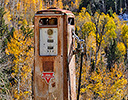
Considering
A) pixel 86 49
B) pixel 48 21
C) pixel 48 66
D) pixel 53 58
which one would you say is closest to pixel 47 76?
pixel 48 66

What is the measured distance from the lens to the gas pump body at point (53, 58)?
2730 millimetres

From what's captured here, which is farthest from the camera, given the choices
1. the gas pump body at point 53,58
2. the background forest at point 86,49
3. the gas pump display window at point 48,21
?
the background forest at point 86,49

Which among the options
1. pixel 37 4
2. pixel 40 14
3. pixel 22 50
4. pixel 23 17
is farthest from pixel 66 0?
pixel 40 14

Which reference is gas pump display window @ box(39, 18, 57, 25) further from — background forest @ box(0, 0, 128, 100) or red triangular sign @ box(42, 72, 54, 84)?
red triangular sign @ box(42, 72, 54, 84)

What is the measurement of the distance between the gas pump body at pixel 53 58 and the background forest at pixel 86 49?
1.48 ft

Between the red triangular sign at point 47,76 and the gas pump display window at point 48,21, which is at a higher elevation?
the gas pump display window at point 48,21

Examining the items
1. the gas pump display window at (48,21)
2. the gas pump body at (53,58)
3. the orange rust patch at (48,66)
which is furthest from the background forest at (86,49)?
the orange rust patch at (48,66)

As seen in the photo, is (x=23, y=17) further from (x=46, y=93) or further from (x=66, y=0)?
(x=46, y=93)

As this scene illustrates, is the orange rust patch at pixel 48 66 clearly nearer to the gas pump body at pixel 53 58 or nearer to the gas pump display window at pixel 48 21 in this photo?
the gas pump body at pixel 53 58

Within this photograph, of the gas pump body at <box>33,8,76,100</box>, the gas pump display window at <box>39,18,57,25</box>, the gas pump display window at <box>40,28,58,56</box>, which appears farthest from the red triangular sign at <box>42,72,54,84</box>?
the gas pump display window at <box>39,18,57,25</box>

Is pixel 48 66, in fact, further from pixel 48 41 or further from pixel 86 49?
pixel 86 49

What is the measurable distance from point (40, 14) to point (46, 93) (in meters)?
0.90

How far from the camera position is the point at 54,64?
274 centimetres

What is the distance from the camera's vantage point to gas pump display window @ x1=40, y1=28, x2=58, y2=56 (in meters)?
2.75
